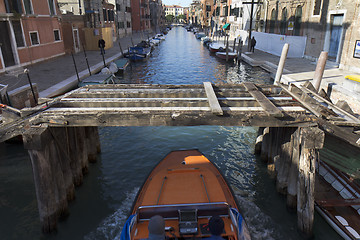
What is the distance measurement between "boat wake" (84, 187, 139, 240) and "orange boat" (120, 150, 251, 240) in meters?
1.44

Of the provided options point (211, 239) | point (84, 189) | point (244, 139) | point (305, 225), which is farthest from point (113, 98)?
point (244, 139)

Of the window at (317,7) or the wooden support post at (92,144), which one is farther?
the window at (317,7)

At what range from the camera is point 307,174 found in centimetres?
591

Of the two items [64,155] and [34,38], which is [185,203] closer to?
[64,155]

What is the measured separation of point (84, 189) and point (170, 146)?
4247 mm

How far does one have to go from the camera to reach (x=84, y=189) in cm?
841

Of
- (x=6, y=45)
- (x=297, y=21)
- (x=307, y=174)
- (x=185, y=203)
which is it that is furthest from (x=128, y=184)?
(x=297, y=21)

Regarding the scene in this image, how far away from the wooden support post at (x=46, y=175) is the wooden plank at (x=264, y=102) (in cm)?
518

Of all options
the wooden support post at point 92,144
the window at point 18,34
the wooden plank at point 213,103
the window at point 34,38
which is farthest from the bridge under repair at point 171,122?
the window at point 34,38

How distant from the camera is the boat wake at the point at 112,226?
669 centimetres

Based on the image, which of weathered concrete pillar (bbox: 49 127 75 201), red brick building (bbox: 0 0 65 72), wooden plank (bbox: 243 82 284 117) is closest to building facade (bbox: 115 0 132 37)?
red brick building (bbox: 0 0 65 72)

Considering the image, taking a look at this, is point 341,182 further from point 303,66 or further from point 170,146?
point 303,66

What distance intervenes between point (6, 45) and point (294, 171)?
21629 millimetres

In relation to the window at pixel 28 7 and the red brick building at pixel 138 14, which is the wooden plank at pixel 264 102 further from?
the red brick building at pixel 138 14
